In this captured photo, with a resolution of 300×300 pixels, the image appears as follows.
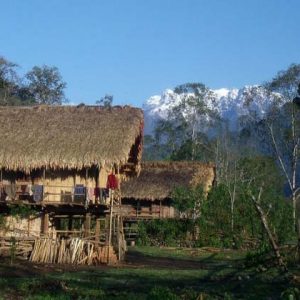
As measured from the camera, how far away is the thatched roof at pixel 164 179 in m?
38.1

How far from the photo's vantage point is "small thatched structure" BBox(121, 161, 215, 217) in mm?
38062

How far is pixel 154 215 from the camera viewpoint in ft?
123

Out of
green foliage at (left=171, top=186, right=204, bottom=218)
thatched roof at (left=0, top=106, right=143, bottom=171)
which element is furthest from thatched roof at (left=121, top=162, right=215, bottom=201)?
thatched roof at (left=0, top=106, right=143, bottom=171)

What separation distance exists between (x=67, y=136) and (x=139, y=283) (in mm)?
11734

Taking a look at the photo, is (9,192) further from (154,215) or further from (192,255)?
(154,215)

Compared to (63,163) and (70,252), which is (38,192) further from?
(70,252)

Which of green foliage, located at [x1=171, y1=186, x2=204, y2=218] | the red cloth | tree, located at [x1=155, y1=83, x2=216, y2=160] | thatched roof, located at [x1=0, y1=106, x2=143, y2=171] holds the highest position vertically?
tree, located at [x1=155, y1=83, x2=216, y2=160]

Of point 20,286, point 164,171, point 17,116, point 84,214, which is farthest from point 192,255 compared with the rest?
point 20,286

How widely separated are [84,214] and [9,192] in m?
3.43

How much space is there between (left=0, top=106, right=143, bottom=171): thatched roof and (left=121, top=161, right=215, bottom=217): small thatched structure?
8.84m

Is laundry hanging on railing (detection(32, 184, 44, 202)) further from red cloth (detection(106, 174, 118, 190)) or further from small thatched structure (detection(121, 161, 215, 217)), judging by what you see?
small thatched structure (detection(121, 161, 215, 217))

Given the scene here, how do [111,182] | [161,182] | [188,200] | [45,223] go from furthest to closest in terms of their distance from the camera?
[161,182], [188,200], [45,223], [111,182]

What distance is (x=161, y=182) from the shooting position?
38.8 m

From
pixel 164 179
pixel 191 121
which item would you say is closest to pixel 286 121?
pixel 164 179
